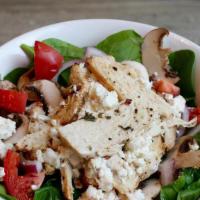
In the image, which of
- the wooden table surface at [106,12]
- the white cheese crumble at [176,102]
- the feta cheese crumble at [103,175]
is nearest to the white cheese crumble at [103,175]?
the feta cheese crumble at [103,175]

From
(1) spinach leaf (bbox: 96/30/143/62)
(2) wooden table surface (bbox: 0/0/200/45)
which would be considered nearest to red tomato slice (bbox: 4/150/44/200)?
(1) spinach leaf (bbox: 96/30/143/62)

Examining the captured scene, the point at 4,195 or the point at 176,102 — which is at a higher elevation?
the point at 176,102

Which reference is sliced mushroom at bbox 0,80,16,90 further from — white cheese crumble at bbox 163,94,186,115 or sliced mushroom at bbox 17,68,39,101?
white cheese crumble at bbox 163,94,186,115

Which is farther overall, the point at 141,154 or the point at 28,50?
the point at 28,50

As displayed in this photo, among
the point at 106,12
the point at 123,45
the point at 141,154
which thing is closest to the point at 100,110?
the point at 141,154

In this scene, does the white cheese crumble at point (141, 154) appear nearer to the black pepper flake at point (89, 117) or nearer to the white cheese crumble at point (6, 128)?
the black pepper flake at point (89, 117)

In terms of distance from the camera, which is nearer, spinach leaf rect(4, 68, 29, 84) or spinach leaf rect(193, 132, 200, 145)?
spinach leaf rect(193, 132, 200, 145)

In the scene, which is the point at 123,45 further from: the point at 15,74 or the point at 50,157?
the point at 50,157
